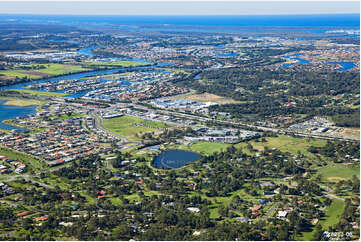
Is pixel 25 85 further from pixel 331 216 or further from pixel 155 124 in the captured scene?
pixel 331 216

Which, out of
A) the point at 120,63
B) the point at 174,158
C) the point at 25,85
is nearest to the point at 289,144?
the point at 174,158

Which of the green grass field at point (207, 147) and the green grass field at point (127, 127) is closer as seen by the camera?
the green grass field at point (207, 147)

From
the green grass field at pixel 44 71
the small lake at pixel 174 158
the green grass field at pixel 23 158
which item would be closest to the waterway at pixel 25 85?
the green grass field at pixel 44 71

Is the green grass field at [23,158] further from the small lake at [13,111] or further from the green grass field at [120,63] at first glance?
the green grass field at [120,63]

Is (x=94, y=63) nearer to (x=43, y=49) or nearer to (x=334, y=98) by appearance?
(x=43, y=49)

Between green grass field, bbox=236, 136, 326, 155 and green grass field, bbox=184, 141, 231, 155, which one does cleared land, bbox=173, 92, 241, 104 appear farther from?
green grass field, bbox=184, 141, 231, 155

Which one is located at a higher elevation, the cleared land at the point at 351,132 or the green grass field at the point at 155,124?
the cleared land at the point at 351,132

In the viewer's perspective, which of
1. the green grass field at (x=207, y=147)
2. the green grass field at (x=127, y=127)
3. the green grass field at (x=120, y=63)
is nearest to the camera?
the green grass field at (x=207, y=147)

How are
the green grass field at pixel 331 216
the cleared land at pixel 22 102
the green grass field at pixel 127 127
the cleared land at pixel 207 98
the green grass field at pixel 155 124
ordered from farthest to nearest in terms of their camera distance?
the cleared land at pixel 207 98
the cleared land at pixel 22 102
the green grass field at pixel 155 124
the green grass field at pixel 127 127
the green grass field at pixel 331 216
